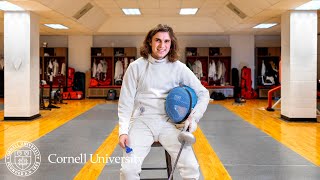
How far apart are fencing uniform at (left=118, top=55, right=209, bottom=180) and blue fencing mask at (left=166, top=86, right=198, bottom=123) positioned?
6cm

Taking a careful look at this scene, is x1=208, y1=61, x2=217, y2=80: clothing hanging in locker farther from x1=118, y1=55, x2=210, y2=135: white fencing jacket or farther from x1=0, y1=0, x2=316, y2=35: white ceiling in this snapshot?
x1=118, y1=55, x2=210, y2=135: white fencing jacket

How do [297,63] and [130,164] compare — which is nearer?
[130,164]

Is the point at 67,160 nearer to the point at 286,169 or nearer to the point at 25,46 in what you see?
the point at 286,169

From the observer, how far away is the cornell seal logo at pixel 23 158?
4.08m

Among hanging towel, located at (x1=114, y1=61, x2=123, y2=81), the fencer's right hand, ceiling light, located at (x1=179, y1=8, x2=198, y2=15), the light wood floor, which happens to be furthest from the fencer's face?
hanging towel, located at (x1=114, y1=61, x2=123, y2=81)

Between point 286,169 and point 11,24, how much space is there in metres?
6.68

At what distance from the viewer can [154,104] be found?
7.74ft

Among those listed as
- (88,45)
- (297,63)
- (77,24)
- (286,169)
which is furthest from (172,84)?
(88,45)

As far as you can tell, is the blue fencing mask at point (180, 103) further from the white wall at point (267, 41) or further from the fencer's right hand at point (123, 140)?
the white wall at point (267, 41)

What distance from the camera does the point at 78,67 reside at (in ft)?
49.2

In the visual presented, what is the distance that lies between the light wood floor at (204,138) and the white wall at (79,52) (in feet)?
17.2

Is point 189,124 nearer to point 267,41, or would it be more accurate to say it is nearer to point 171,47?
point 171,47

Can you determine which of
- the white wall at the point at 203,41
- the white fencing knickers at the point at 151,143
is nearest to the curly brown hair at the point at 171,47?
the white fencing knickers at the point at 151,143

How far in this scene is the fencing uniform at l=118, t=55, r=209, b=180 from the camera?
225 centimetres
